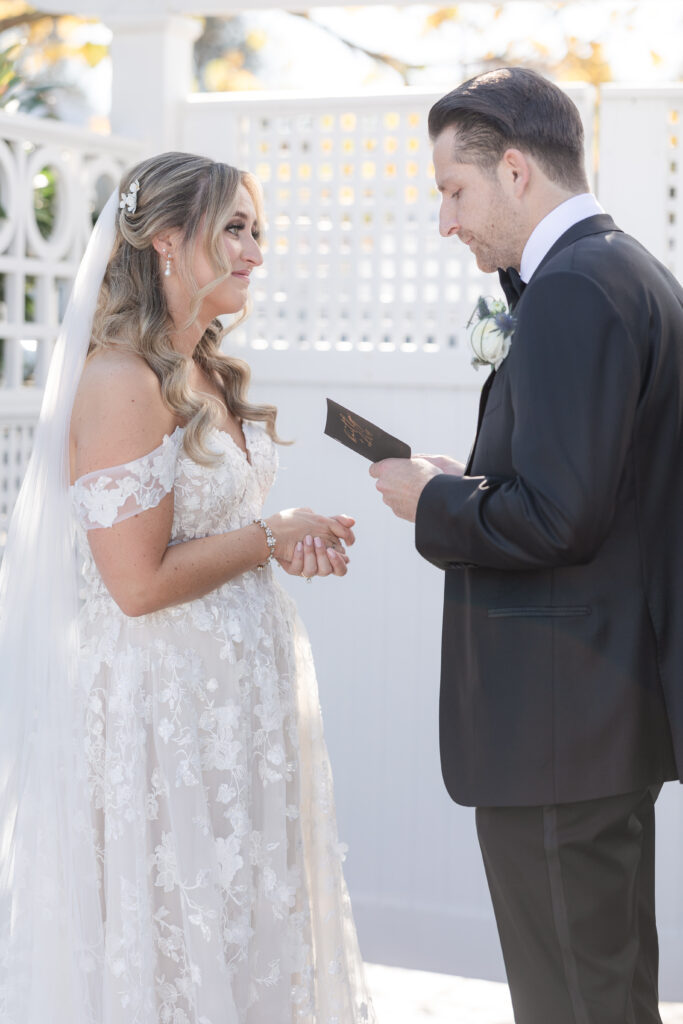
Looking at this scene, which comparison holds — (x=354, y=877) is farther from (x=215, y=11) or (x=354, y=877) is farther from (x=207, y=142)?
(x=215, y=11)

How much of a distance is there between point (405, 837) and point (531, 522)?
251 centimetres

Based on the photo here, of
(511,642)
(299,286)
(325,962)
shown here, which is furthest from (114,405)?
(299,286)

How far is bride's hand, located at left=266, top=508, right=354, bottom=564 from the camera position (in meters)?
2.72

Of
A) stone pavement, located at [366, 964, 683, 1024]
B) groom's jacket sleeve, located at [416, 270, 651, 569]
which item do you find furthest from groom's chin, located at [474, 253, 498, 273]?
Result: stone pavement, located at [366, 964, 683, 1024]

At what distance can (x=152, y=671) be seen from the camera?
102 inches

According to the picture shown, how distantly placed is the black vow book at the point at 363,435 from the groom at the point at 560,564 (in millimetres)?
199

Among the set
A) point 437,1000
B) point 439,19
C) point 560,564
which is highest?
point 439,19

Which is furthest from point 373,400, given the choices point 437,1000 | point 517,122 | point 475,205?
point 517,122

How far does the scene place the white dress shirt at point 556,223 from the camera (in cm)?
215

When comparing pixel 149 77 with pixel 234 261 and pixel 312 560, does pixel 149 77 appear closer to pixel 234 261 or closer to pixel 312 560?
pixel 234 261

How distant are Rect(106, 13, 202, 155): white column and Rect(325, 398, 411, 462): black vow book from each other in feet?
6.89

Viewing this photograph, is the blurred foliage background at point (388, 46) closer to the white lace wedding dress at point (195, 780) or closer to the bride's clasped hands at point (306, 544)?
the bride's clasped hands at point (306, 544)

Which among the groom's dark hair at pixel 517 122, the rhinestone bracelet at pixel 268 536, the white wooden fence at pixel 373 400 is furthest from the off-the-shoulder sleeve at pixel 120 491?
the white wooden fence at pixel 373 400

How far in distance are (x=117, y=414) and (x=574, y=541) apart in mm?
977
